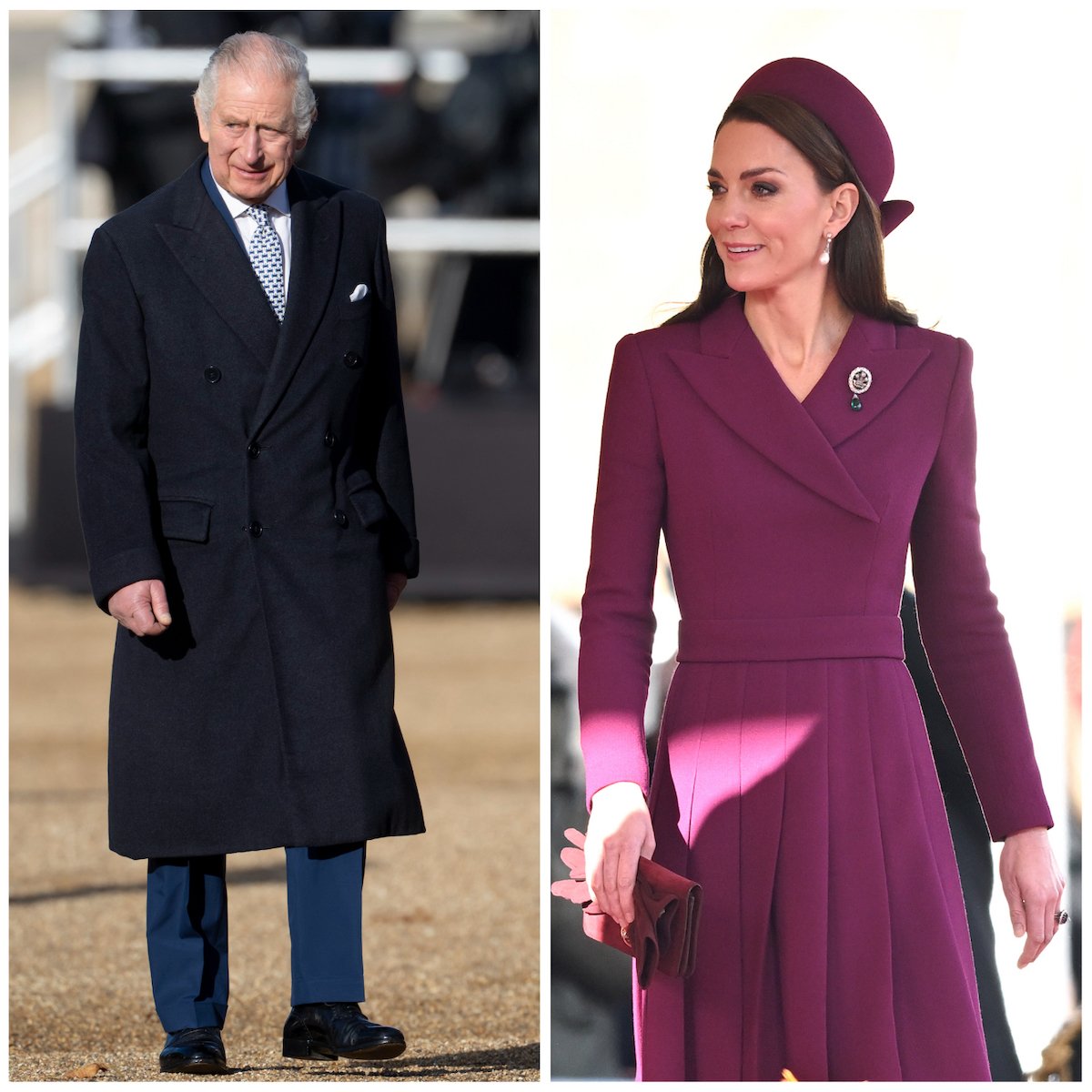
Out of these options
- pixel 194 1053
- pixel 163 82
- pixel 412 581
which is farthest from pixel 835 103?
pixel 163 82

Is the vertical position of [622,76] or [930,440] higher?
[622,76]

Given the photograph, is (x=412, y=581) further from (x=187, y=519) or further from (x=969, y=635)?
(x=969, y=635)

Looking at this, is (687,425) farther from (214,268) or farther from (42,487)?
(42,487)

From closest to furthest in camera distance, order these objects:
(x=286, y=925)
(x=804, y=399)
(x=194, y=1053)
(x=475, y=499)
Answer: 1. (x=804, y=399)
2. (x=194, y=1053)
3. (x=286, y=925)
4. (x=475, y=499)

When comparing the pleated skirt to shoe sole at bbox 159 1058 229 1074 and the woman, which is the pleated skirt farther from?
shoe sole at bbox 159 1058 229 1074

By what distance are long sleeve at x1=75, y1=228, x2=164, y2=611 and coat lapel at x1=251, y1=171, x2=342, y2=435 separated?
21 cm

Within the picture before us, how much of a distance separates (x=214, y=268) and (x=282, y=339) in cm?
17

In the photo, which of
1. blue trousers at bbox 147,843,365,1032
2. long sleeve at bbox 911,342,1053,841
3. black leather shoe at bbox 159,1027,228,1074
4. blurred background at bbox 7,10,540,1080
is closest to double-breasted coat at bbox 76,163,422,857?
blue trousers at bbox 147,843,365,1032

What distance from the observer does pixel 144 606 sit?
3566 mm

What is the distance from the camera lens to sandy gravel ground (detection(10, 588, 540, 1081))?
14.6 feet

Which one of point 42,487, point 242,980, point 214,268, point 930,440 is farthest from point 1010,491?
point 42,487

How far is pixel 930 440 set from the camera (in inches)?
136

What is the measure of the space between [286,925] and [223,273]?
2963 mm

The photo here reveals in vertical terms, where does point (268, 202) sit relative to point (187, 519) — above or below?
above
